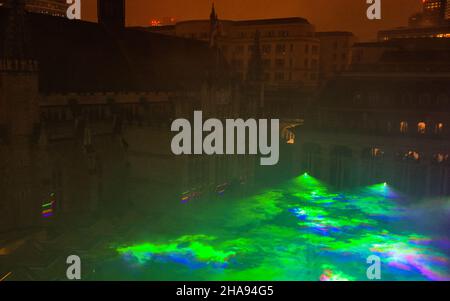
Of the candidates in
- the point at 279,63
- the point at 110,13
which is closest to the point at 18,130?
the point at 110,13

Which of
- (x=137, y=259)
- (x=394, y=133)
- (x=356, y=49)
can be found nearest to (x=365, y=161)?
(x=394, y=133)

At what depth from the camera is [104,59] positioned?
48188 mm

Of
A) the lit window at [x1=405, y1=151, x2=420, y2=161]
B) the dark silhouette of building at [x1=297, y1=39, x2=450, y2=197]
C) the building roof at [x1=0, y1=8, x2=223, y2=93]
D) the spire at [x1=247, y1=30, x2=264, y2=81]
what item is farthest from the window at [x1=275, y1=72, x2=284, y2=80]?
the lit window at [x1=405, y1=151, x2=420, y2=161]

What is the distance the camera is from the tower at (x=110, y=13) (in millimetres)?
52000

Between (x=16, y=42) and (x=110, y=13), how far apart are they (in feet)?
67.6

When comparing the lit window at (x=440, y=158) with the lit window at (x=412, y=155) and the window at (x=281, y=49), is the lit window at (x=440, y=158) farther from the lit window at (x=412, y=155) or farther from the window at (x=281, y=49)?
the window at (x=281, y=49)

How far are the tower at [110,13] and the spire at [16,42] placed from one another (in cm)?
1864

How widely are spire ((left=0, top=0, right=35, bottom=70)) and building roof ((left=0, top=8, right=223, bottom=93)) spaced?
3608 mm

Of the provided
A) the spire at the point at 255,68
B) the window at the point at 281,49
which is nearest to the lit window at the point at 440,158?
the spire at the point at 255,68

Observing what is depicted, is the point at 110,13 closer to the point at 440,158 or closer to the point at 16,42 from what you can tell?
the point at 16,42

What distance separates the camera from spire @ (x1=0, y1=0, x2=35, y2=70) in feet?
108

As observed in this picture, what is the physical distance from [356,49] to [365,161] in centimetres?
5173
